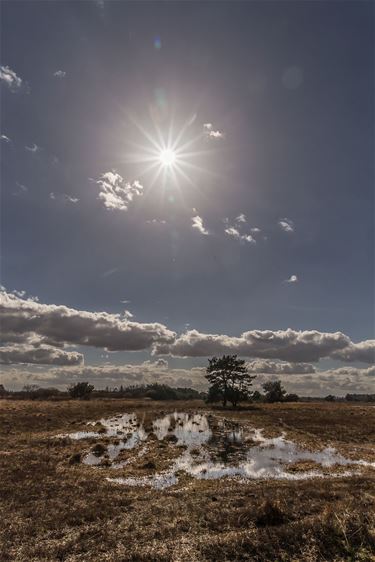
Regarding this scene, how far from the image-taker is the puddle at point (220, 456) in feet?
69.2

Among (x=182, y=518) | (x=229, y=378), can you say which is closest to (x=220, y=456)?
(x=182, y=518)

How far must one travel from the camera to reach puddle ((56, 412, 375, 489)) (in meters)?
21.1

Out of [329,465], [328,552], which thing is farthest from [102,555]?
[329,465]

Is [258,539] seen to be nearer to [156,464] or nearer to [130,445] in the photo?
[156,464]

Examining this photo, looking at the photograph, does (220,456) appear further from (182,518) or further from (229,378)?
(229,378)

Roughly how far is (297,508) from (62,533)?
9.65 metres

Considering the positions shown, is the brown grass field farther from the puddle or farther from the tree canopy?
the tree canopy

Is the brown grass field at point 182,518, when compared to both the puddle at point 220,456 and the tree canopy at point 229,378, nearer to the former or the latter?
the puddle at point 220,456

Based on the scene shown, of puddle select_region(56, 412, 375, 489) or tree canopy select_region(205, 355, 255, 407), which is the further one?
tree canopy select_region(205, 355, 255, 407)

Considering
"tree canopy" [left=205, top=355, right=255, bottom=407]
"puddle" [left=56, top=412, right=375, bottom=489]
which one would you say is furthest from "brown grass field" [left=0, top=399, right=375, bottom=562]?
"tree canopy" [left=205, top=355, right=255, bottom=407]

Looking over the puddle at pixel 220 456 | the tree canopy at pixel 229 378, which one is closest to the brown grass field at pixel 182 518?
the puddle at pixel 220 456

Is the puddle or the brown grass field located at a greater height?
the brown grass field

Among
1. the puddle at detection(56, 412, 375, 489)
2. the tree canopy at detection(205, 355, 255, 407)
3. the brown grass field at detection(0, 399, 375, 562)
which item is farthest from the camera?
the tree canopy at detection(205, 355, 255, 407)

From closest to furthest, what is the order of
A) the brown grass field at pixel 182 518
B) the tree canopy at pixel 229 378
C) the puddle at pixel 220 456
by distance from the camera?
1. the brown grass field at pixel 182 518
2. the puddle at pixel 220 456
3. the tree canopy at pixel 229 378
